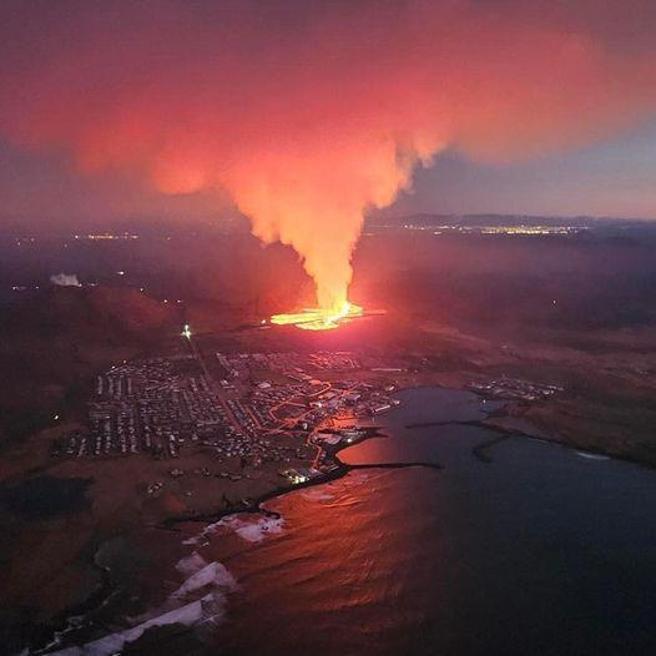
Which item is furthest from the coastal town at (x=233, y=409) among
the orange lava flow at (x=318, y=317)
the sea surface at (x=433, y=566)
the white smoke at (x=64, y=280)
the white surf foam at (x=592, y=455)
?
the white smoke at (x=64, y=280)

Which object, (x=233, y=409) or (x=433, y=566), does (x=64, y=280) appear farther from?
(x=433, y=566)

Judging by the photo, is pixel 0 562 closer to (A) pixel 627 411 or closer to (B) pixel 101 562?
(B) pixel 101 562

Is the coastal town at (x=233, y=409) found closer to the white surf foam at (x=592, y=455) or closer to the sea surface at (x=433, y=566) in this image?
the sea surface at (x=433, y=566)

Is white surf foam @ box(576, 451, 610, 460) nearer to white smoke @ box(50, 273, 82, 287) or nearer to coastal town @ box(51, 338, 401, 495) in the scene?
coastal town @ box(51, 338, 401, 495)

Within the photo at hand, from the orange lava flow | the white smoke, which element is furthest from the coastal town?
the white smoke

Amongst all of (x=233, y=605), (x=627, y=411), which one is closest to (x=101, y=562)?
(x=233, y=605)

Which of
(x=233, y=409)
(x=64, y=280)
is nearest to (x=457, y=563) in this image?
Result: (x=233, y=409)
